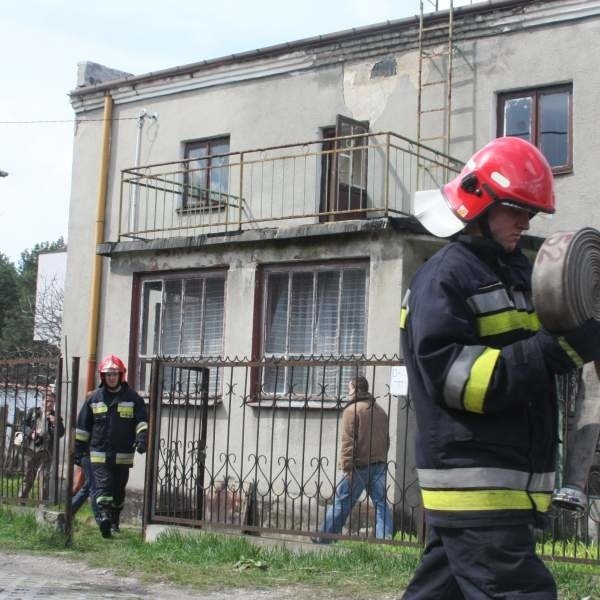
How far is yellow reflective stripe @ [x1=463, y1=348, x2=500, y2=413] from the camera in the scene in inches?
117

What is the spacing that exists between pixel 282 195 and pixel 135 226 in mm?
A: 2608

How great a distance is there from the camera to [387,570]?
760 cm

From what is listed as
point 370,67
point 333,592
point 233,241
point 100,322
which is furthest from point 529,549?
point 100,322

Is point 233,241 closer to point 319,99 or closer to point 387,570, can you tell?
point 319,99

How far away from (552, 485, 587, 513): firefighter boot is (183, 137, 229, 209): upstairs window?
13014mm

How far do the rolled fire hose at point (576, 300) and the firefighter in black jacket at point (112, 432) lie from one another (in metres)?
7.92

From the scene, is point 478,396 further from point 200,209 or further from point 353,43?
point 200,209

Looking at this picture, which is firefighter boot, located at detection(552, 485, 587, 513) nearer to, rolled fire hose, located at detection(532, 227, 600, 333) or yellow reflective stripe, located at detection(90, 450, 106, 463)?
rolled fire hose, located at detection(532, 227, 600, 333)

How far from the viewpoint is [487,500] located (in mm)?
3068

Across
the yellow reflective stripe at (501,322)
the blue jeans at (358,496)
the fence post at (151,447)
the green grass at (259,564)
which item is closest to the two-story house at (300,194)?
the fence post at (151,447)

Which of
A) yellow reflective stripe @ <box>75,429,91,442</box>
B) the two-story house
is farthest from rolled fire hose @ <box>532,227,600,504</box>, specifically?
yellow reflective stripe @ <box>75,429,91,442</box>

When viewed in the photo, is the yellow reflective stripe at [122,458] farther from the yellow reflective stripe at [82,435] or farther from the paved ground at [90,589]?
the paved ground at [90,589]

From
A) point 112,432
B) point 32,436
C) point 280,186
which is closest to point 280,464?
point 112,432

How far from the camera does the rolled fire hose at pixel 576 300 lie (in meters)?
2.97
